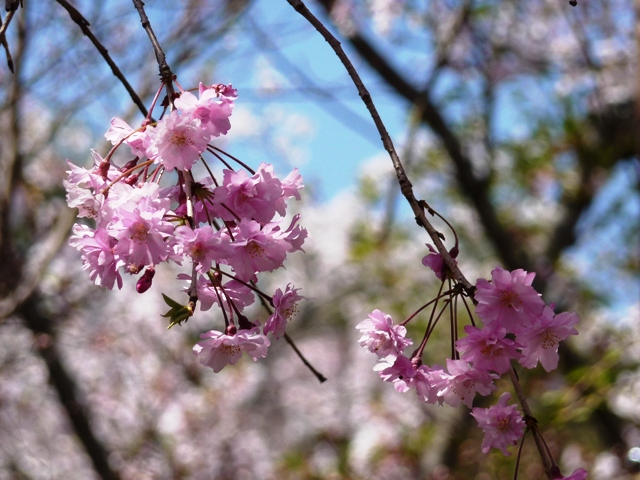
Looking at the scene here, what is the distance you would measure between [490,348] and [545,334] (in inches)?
3.0

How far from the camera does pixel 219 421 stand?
20.1 ft

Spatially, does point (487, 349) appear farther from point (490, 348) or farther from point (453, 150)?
point (453, 150)

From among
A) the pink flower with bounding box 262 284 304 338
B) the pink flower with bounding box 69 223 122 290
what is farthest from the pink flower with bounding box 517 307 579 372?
the pink flower with bounding box 69 223 122 290

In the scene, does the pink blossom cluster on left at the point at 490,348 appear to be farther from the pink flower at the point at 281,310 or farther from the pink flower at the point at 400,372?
the pink flower at the point at 281,310

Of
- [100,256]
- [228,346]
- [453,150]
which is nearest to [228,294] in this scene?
[228,346]

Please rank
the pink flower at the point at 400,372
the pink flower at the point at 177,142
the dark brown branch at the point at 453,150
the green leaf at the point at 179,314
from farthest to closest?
the dark brown branch at the point at 453,150
the pink flower at the point at 400,372
the pink flower at the point at 177,142
the green leaf at the point at 179,314

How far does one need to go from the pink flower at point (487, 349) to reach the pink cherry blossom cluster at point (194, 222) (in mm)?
245

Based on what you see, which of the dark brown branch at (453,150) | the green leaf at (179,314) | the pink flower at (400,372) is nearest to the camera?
the green leaf at (179,314)

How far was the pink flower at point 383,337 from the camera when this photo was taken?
97 cm

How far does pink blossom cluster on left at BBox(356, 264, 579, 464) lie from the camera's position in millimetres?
850

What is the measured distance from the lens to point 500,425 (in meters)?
0.94

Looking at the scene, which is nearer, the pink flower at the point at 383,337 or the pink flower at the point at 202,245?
the pink flower at the point at 202,245

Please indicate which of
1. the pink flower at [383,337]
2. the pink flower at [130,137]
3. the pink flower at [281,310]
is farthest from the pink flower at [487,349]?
the pink flower at [130,137]

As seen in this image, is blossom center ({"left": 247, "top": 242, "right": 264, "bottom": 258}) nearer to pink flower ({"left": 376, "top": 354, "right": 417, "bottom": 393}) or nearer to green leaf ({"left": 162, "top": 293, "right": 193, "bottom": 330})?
green leaf ({"left": 162, "top": 293, "right": 193, "bottom": 330})
